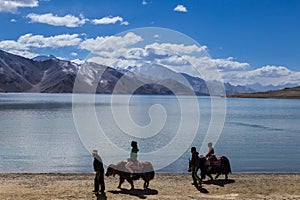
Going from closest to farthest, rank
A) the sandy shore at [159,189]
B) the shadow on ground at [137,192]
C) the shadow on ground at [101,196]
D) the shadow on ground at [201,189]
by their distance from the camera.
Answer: the shadow on ground at [101,196] < the sandy shore at [159,189] < the shadow on ground at [137,192] < the shadow on ground at [201,189]

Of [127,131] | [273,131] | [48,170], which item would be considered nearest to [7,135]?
[127,131]

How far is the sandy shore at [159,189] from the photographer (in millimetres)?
17547

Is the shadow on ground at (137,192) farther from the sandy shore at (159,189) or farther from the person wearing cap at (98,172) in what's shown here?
the person wearing cap at (98,172)

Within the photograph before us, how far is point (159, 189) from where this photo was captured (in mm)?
19203

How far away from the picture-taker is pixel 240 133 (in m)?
60.7

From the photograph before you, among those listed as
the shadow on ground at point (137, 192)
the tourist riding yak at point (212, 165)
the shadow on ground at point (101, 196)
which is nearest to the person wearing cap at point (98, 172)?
the shadow on ground at point (101, 196)

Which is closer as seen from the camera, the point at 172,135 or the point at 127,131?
the point at 172,135

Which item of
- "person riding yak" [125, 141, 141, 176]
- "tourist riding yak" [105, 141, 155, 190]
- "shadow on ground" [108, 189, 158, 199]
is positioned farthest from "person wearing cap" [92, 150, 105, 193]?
"person riding yak" [125, 141, 141, 176]

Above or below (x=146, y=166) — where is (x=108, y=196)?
below

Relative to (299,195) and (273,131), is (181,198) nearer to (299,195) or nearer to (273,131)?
(299,195)

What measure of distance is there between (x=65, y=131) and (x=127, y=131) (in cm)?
913

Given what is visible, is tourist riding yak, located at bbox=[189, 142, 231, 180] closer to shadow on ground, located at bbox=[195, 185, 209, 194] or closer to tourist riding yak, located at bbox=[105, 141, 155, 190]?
shadow on ground, located at bbox=[195, 185, 209, 194]

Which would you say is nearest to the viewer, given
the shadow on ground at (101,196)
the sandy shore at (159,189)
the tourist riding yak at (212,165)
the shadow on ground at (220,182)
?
the shadow on ground at (101,196)

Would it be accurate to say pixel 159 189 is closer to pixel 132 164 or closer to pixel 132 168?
pixel 132 168
